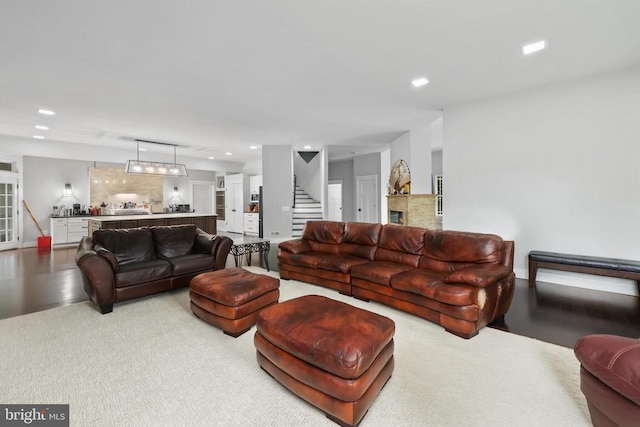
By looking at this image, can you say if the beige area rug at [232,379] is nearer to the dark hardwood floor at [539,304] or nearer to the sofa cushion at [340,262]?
the dark hardwood floor at [539,304]

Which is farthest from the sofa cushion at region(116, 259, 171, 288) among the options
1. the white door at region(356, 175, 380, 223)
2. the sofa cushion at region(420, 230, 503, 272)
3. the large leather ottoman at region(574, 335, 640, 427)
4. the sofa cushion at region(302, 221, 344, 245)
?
the white door at region(356, 175, 380, 223)

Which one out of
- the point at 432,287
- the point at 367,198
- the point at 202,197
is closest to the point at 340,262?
the point at 432,287

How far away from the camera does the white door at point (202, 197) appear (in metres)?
11.2

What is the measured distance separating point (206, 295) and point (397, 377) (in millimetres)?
1887

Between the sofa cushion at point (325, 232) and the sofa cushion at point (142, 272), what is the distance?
2.16 m

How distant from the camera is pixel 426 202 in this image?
231 inches

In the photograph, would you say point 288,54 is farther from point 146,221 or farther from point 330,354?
point 146,221

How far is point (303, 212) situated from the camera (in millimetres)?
9109

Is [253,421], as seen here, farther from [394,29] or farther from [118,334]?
[394,29]

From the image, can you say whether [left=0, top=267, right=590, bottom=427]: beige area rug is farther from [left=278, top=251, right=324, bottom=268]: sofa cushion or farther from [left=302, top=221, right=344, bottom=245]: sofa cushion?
[left=302, top=221, right=344, bottom=245]: sofa cushion

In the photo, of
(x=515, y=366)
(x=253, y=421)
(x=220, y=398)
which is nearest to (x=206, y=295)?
(x=220, y=398)

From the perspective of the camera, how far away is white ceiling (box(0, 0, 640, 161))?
2.48 meters

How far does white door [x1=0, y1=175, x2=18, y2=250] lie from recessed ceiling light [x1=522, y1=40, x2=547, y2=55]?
36.2 feet

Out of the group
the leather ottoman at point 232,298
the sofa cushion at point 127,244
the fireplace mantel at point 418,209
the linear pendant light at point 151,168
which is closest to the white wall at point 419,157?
the fireplace mantel at point 418,209
